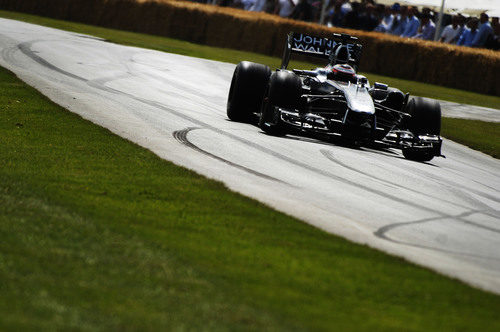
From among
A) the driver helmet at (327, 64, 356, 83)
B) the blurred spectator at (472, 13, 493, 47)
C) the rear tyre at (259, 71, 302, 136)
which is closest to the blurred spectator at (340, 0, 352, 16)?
the blurred spectator at (472, 13, 493, 47)

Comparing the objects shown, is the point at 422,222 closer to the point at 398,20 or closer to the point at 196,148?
the point at 196,148

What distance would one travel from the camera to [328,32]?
30.5 m

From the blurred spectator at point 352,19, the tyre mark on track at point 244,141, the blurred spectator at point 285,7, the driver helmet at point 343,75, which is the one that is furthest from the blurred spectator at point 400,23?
the driver helmet at point 343,75

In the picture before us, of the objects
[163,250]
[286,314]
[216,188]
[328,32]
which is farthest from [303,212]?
[328,32]

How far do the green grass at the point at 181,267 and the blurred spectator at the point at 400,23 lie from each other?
2241cm

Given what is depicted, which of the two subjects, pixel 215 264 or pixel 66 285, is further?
pixel 215 264

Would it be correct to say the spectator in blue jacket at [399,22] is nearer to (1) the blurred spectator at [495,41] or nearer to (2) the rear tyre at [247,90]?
(1) the blurred spectator at [495,41]

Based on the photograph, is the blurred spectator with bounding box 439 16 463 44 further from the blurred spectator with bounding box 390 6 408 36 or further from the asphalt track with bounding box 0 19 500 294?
the asphalt track with bounding box 0 19 500 294

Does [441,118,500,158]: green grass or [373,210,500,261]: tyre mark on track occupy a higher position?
[373,210,500,261]: tyre mark on track

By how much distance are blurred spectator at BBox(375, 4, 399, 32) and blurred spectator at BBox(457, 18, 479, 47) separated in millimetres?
2944

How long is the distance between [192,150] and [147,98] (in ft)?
16.4

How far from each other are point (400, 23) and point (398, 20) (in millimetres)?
164

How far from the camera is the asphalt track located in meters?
7.27

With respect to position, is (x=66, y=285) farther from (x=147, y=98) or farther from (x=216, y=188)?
(x=147, y=98)
